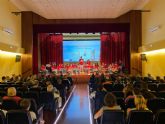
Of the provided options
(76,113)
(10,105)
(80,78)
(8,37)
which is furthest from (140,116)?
(80,78)

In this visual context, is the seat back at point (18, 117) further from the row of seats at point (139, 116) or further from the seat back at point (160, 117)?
the seat back at point (160, 117)

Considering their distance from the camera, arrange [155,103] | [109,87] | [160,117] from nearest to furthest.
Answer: [160,117], [155,103], [109,87]

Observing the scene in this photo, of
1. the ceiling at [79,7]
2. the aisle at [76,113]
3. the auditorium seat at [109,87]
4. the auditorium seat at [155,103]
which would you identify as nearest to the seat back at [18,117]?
the auditorium seat at [155,103]

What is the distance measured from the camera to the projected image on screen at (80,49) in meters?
31.7

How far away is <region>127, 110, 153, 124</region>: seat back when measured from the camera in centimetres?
588

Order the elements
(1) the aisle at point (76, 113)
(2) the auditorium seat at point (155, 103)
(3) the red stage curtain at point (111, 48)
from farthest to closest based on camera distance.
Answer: (3) the red stage curtain at point (111, 48) → (1) the aisle at point (76, 113) → (2) the auditorium seat at point (155, 103)

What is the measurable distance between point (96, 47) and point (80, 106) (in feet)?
63.4

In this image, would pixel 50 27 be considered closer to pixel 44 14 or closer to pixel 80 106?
pixel 44 14

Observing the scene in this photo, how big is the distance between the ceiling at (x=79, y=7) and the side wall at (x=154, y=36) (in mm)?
1100

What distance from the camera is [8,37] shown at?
1942 centimetres

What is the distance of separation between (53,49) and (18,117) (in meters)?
25.1

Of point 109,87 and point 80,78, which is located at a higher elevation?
point 109,87

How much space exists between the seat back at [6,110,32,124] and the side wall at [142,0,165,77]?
1130 cm

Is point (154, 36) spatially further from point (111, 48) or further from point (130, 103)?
point (130, 103)
